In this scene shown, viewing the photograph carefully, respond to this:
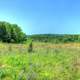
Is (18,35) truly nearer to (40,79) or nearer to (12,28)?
(12,28)

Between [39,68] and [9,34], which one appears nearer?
[39,68]

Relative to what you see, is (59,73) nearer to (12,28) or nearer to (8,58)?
(8,58)

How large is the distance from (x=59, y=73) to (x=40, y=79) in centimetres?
152

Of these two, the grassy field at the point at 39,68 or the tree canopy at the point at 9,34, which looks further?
the tree canopy at the point at 9,34

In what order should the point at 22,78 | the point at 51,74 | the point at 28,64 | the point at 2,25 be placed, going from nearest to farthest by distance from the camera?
the point at 22,78
the point at 51,74
the point at 28,64
the point at 2,25

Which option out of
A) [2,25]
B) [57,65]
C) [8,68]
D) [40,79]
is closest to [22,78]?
[40,79]

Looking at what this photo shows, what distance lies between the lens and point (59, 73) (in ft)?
51.3

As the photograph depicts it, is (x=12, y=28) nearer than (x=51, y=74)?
No

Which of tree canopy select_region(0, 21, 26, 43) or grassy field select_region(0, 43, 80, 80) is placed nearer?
grassy field select_region(0, 43, 80, 80)

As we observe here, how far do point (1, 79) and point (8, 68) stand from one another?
1.43 metres

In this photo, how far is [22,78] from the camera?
1425 centimetres

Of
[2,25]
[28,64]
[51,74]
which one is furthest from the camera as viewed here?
[2,25]

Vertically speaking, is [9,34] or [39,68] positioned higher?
[9,34]

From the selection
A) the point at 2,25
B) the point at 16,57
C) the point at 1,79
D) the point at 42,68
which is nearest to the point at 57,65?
the point at 42,68
